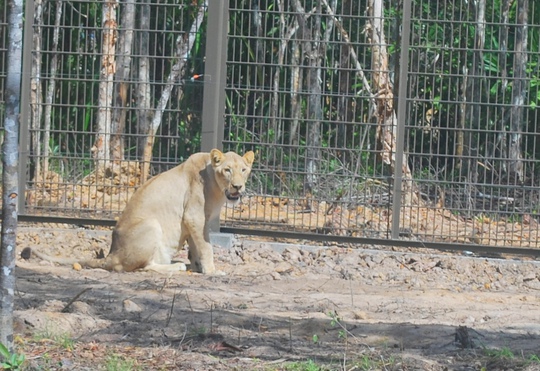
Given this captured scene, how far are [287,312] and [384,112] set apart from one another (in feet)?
12.4

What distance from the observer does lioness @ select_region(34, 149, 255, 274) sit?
951 centimetres

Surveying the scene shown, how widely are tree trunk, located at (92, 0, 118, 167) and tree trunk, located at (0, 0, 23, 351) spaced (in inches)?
214

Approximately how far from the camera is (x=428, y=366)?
19.0ft

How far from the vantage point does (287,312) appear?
7.51 meters

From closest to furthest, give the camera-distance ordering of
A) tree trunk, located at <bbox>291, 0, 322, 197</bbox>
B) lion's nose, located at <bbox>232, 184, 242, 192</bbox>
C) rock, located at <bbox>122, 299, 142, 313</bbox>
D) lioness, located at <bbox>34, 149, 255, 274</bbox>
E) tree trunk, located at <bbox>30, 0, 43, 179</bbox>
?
rock, located at <bbox>122, 299, 142, 313</bbox>, lioness, located at <bbox>34, 149, 255, 274</bbox>, lion's nose, located at <bbox>232, 184, 242, 192</bbox>, tree trunk, located at <bbox>291, 0, 322, 197</bbox>, tree trunk, located at <bbox>30, 0, 43, 179</bbox>

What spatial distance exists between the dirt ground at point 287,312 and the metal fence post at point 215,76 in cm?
128

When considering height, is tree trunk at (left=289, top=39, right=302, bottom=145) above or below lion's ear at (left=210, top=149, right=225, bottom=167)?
above

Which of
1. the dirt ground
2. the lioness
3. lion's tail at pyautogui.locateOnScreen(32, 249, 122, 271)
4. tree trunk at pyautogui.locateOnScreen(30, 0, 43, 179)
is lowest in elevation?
the dirt ground

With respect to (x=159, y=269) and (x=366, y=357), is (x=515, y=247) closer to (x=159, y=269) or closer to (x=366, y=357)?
(x=159, y=269)

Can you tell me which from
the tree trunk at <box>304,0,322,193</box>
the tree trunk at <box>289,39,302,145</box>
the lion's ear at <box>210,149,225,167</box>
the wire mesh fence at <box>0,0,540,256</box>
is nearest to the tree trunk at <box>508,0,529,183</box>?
the wire mesh fence at <box>0,0,540,256</box>

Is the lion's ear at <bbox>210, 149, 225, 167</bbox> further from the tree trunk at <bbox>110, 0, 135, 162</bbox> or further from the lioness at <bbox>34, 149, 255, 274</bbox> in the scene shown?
the tree trunk at <bbox>110, 0, 135, 162</bbox>

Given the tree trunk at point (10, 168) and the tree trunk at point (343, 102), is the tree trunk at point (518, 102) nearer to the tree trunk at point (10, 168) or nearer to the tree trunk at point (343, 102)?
the tree trunk at point (343, 102)

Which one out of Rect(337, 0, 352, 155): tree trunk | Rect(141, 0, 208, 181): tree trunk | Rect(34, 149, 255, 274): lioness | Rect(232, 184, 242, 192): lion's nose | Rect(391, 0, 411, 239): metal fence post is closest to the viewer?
Rect(34, 149, 255, 274): lioness

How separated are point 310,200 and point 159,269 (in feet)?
7.18
